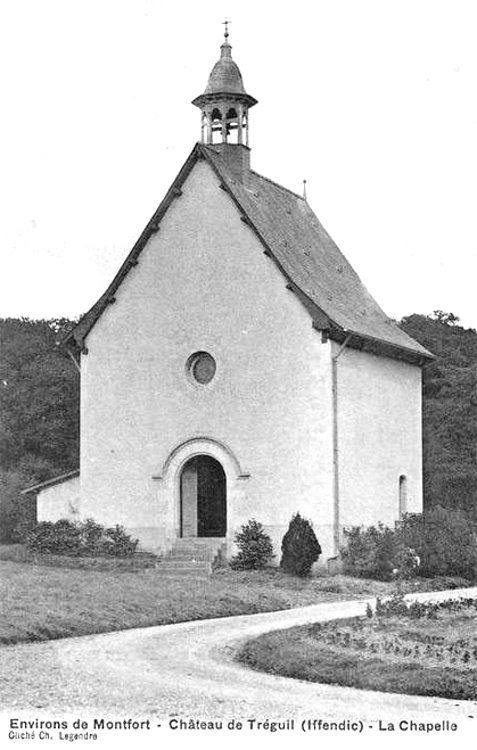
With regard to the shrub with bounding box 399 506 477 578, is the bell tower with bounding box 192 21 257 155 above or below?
above

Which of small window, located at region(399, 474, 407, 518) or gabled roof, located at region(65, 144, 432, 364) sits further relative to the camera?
small window, located at region(399, 474, 407, 518)

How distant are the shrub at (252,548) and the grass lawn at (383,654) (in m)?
12.0

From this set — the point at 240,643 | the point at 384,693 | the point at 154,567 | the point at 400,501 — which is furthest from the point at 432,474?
the point at 384,693

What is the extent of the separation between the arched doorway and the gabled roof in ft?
17.0

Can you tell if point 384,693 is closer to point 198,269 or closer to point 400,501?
point 198,269

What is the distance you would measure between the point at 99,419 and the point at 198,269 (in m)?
5.26

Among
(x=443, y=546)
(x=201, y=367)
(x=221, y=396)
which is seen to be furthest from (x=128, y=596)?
(x=201, y=367)

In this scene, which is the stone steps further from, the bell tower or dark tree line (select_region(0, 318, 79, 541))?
dark tree line (select_region(0, 318, 79, 541))

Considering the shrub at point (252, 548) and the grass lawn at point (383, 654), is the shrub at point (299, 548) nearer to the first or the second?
the shrub at point (252, 548)

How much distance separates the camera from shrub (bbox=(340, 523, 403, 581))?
1178 inches

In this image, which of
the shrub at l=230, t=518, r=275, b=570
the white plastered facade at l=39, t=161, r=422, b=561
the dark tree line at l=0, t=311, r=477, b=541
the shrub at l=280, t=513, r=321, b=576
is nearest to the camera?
the shrub at l=280, t=513, r=321, b=576

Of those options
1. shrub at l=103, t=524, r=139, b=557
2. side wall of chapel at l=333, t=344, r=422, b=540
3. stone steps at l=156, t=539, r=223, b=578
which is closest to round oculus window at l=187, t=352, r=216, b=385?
side wall of chapel at l=333, t=344, r=422, b=540

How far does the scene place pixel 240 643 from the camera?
17.0 metres

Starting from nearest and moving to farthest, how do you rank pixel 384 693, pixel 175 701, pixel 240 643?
1. pixel 175 701
2. pixel 384 693
3. pixel 240 643
